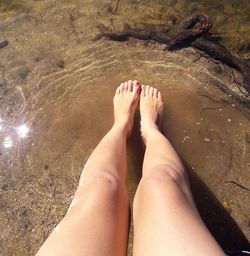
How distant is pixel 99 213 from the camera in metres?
1.89

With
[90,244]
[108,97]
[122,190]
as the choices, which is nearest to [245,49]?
[108,97]

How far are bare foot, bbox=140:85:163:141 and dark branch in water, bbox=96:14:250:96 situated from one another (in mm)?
561

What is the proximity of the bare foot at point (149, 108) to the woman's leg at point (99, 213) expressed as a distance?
10.4 inches

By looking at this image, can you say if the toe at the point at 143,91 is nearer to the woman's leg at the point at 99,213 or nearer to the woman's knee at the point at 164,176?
the woman's leg at the point at 99,213

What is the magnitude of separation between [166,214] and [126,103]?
149 cm

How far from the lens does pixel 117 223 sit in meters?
1.92

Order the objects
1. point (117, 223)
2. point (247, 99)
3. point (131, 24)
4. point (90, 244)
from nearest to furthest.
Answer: point (90, 244)
point (117, 223)
point (247, 99)
point (131, 24)

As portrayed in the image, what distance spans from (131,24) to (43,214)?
2.16m

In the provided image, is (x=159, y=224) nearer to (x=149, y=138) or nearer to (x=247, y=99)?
(x=149, y=138)

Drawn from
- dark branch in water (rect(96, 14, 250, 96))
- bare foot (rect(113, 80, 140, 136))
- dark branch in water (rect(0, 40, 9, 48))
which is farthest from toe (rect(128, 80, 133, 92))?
dark branch in water (rect(0, 40, 9, 48))

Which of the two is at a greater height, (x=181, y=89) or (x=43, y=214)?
(x=181, y=89)

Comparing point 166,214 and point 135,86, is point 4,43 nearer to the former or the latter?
point 135,86

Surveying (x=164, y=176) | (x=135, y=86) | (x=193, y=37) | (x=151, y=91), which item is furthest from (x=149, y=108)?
(x=164, y=176)

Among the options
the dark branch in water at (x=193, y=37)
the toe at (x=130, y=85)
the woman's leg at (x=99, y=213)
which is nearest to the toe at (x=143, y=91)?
the toe at (x=130, y=85)
